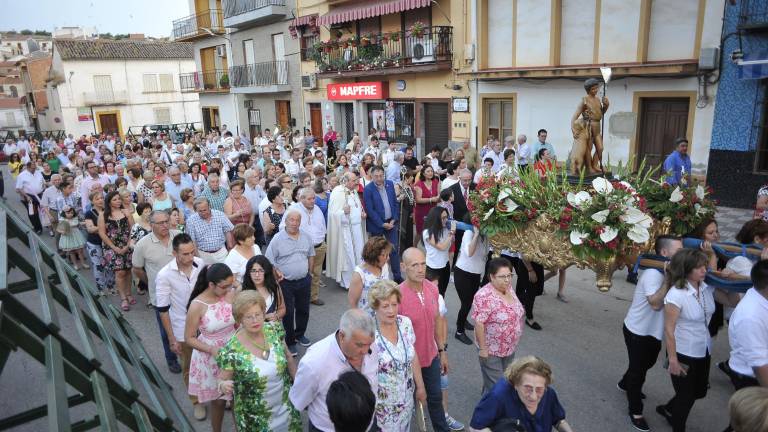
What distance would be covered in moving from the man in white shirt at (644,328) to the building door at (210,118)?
92.6ft

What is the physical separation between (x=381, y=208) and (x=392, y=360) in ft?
14.5

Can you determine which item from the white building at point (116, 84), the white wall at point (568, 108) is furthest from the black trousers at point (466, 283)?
the white building at point (116, 84)

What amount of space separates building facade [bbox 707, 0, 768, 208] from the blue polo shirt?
31.8ft

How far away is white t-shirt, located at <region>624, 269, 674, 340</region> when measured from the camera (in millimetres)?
4141

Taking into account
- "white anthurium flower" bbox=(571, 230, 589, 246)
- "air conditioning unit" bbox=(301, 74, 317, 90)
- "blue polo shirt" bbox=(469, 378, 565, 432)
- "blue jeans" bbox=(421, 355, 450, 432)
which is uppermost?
"air conditioning unit" bbox=(301, 74, 317, 90)

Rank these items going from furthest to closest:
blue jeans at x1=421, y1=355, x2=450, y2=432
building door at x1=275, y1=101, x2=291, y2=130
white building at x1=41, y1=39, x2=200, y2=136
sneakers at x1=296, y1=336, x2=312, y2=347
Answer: white building at x1=41, y1=39, x2=200, y2=136
building door at x1=275, y1=101, x2=291, y2=130
sneakers at x1=296, y1=336, x2=312, y2=347
blue jeans at x1=421, y1=355, x2=450, y2=432

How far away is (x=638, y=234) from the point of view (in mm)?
4090

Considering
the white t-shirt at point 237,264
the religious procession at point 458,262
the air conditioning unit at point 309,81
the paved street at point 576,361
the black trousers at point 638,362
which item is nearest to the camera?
the religious procession at point 458,262

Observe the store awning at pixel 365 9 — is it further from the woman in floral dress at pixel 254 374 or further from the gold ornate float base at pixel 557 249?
the woman in floral dress at pixel 254 374

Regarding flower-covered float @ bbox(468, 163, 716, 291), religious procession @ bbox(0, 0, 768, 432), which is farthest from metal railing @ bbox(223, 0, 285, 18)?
flower-covered float @ bbox(468, 163, 716, 291)

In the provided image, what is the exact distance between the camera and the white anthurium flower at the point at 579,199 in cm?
428

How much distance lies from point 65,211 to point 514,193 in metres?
7.52

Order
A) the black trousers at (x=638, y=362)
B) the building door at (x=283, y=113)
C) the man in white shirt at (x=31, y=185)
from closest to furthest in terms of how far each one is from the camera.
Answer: the black trousers at (x=638, y=362) → the man in white shirt at (x=31, y=185) → the building door at (x=283, y=113)

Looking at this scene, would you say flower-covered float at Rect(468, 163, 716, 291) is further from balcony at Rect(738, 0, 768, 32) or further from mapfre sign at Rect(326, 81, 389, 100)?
mapfre sign at Rect(326, 81, 389, 100)
